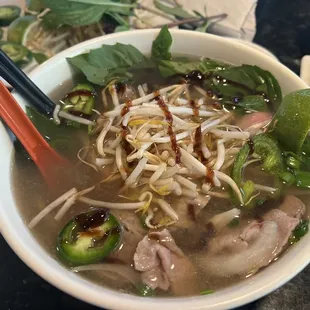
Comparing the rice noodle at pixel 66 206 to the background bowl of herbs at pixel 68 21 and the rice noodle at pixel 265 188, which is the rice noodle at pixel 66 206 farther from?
the background bowl of herbs at pixel 68 21

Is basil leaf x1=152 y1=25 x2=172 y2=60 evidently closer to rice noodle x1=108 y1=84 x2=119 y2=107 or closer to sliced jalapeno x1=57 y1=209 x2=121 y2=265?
rice noodle x1=108 y1=84 x2=119 y2=107

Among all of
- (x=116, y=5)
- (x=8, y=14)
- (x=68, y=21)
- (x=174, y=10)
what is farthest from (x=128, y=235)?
(x=8, y=14)

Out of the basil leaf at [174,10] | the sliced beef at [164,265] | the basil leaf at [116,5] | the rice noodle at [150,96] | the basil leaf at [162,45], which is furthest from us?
the basil leaf at [174,10]

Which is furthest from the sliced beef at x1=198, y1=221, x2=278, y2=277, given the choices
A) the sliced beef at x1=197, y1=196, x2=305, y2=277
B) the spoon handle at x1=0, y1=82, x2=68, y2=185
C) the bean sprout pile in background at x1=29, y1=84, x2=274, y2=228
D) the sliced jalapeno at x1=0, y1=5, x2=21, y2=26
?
the sliced jalapeno at x1=0, y1=5, x2=21, y2=26

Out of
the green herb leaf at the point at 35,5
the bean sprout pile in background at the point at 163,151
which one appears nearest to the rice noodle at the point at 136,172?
the bean sprout pile in background at the point at 163,151

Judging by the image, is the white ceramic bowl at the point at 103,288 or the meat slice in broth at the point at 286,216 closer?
the white ceramic bowl at the point at 103,288

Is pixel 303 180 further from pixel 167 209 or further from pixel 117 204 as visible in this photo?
pixel 117 204
